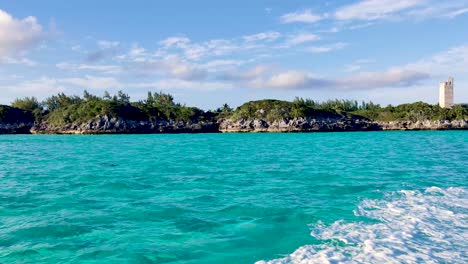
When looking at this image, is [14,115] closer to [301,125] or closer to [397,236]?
[301,125]

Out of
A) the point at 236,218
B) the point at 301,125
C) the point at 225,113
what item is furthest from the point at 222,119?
the point at 236,218

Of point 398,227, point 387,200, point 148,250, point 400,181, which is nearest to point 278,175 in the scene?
point 400,181

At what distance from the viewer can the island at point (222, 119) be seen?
12038cm

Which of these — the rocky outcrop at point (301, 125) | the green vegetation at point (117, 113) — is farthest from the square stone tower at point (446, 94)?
the green vegetation at point (117, 113)

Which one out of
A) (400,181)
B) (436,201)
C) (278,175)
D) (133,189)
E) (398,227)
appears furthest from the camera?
(278,175)

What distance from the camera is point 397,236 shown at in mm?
9586

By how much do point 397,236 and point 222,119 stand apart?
124m

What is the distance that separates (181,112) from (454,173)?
116 meters

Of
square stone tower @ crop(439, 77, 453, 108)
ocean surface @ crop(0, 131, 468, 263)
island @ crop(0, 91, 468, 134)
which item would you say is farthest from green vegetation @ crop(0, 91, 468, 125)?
ocean surface @ crop(0, 131, 468, 263)

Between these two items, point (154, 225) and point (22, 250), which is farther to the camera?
point (154, 225)

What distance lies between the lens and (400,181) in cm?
1908

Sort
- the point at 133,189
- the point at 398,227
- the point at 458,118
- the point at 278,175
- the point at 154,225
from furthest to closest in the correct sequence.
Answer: the point at 458,118 < the point at 278,175 < the point at 133,189 < the point at 154,225 < the point at 398,227

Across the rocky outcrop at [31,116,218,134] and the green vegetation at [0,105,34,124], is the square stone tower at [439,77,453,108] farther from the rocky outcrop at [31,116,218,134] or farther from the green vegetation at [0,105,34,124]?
the green vegetation at [0,105,34,124]

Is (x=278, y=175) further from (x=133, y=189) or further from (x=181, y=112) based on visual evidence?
(x=181, y=112)
